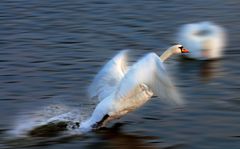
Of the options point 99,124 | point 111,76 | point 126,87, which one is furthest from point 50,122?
point 126,87

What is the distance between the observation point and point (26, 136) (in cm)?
895

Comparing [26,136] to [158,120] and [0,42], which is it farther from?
[0,42]

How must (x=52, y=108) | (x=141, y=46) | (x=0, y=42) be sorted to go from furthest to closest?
(x=0, y=42) < (x=141, y=46) < (x=52, y=108)

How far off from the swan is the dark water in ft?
0.60

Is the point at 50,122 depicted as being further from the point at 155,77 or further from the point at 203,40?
the point at 203,40

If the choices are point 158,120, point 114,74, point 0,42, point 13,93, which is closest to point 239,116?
point 158,120

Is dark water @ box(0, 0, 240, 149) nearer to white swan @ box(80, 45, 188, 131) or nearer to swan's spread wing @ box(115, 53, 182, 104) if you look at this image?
white swan @ box(80, 45, 188, 131)

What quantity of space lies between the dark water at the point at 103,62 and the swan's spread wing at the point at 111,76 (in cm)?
45

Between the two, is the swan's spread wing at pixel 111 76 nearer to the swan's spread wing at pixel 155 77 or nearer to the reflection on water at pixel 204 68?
the swan's spread wing at pixel 155 77

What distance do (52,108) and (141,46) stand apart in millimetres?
3254

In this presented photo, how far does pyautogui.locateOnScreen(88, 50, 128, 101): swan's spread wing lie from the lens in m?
9.36

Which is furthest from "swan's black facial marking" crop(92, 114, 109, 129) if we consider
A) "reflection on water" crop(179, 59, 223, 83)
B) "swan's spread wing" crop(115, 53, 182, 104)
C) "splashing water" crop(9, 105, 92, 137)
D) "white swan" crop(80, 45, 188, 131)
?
"reflection on water" crop(179, 59, 223, 83)

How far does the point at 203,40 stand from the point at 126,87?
164 inches

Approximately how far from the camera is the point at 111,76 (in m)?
9.37
